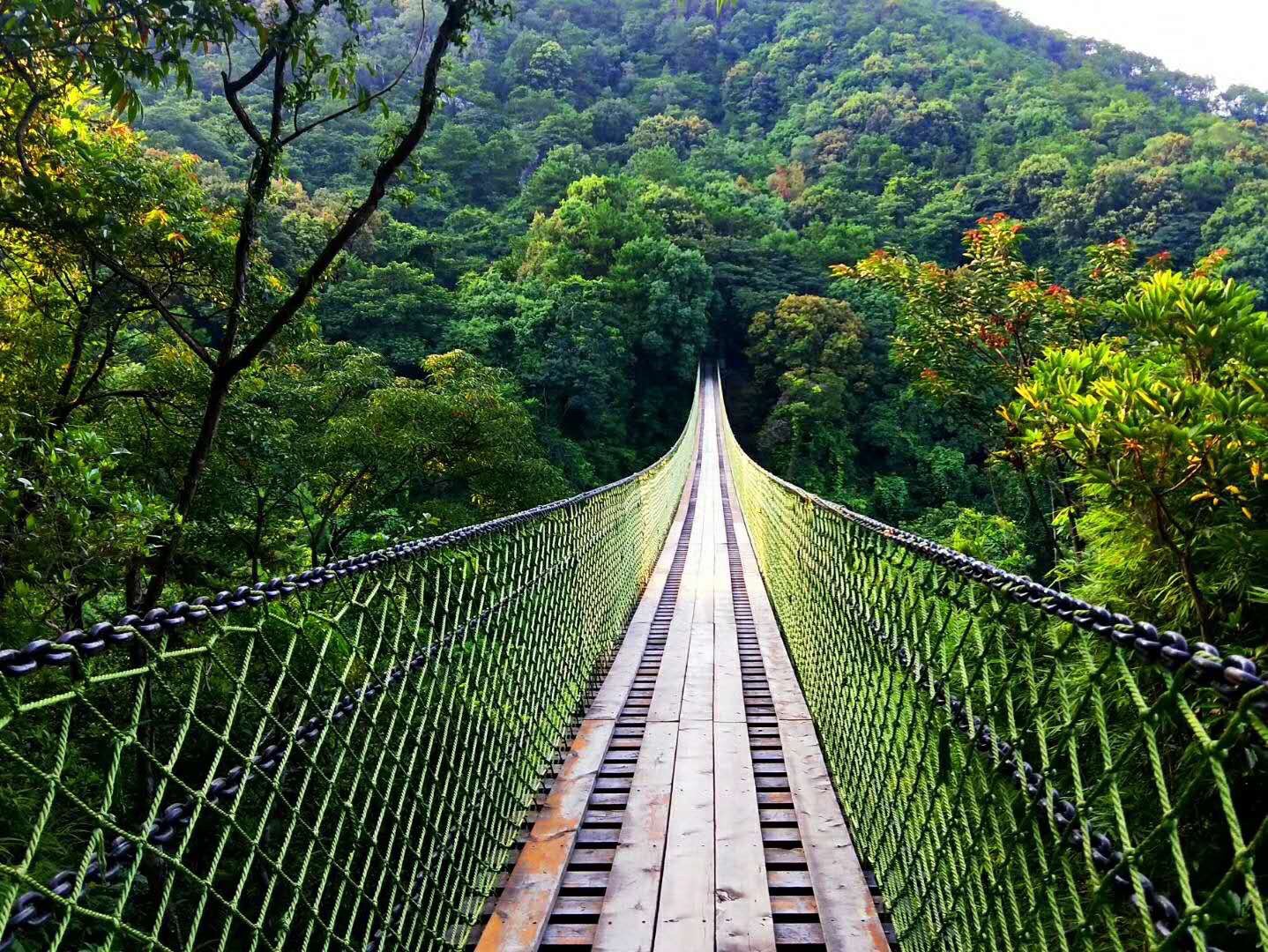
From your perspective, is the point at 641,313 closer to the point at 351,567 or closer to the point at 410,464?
the point at 410,464

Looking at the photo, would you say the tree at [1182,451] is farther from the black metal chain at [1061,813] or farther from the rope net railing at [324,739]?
the rope net railing at [324,739]

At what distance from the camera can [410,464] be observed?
623 centimetres

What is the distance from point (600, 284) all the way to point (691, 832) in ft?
56.3

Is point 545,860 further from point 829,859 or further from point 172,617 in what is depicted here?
point 172,617

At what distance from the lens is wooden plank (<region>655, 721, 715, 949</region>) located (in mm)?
1423

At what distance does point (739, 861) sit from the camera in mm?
1658

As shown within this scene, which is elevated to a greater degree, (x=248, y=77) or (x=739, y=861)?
(x=248, y=77)

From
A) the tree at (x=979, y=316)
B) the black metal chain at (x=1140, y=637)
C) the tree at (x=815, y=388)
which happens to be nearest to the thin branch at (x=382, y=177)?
the black metal chain at (x=1140, y=637)

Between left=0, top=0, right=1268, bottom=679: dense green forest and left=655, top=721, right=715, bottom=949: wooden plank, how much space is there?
1.49 meters

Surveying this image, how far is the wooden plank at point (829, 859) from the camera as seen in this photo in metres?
1.43

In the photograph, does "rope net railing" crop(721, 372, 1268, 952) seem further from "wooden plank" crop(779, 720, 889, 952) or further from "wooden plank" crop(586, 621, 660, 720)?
"wooden plank" crop(586, 621, 660, 720)

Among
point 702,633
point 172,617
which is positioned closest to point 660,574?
point 702,633

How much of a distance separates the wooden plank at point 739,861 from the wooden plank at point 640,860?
14 cm

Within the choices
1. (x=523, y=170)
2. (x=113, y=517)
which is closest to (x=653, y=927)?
(x=113, y=517)
